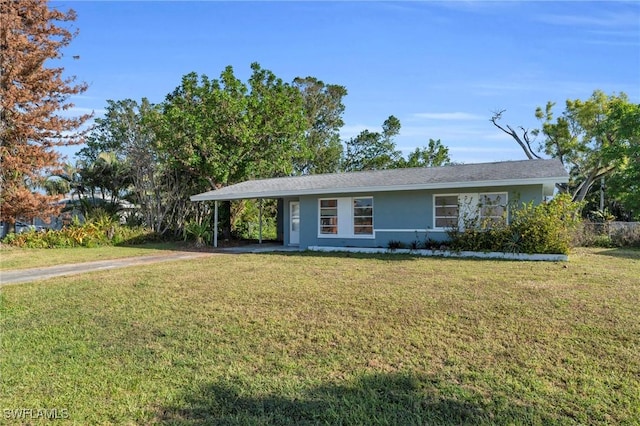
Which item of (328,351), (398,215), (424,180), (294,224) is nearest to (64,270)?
(328,351)

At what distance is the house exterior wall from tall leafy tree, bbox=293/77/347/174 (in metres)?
14.0

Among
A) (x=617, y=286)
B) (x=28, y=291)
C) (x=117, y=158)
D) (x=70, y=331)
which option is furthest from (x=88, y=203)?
(x=617, y=286)

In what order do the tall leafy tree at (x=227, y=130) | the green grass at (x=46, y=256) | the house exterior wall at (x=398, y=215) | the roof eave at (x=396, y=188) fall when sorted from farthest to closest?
the tall leafy tree at (x=227, y=130) < the house exterior wall at (x=398, y=215) < the green grass at (x=46, y=256) < the roof eave at (x=396, y=188)

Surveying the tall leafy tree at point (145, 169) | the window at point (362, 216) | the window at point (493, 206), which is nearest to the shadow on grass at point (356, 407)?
the window at point (493, 206)

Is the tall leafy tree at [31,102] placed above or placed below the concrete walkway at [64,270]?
above

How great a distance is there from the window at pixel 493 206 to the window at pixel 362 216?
370 centimetres

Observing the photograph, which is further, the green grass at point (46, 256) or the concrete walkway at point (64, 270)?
the green grass at point (46, 256)

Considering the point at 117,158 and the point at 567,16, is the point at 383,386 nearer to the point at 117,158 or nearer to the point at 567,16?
the point at 567,16

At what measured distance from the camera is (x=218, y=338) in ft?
15.8

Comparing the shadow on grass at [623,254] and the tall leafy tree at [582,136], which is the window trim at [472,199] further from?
the tall leafy tree at [582,136]

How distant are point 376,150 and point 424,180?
16.8 m

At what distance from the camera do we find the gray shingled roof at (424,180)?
37.6 ft

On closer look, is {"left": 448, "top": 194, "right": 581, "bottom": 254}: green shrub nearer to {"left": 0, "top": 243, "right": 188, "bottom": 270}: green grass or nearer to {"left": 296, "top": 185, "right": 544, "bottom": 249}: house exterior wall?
{"left": 296, "top": 185, "right": 544, "bottom": 249}: house exterior wall

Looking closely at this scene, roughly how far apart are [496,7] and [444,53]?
1.72 metres
